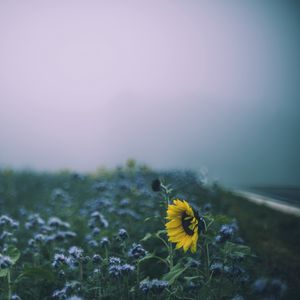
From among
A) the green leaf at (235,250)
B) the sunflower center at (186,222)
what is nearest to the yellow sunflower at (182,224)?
the sunflower center at (186,222)

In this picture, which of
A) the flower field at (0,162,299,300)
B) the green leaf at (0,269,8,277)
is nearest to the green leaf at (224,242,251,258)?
the flower field at (0,162,299,300)

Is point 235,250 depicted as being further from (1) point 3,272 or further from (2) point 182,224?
(1) point 3,272

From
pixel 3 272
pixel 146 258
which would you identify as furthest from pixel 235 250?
pixel 3 272

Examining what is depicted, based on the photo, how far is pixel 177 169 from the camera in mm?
5766

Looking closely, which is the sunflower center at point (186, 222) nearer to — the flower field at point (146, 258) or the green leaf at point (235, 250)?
the flower field at point (146, 258)

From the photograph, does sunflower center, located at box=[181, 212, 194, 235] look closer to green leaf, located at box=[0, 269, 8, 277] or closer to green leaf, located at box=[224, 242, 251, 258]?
green leaf, located at box=[224, 242, 251, 258]

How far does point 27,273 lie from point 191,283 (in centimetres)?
94

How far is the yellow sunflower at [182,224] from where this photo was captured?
213cm

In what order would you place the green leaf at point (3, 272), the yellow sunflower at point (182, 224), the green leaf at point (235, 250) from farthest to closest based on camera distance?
1. the green leaf at point (3, 272)
2. the green leaf at point (235, 250)
3. the yellow sunflower at point (182, 224)

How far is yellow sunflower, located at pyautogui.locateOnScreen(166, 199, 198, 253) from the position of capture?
2.13 meters

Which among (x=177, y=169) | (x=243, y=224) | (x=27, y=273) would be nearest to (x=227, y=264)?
(x=27, y=273)

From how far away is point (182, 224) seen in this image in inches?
87.8

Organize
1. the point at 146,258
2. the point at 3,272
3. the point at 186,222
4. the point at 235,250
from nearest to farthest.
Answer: the point at 186,222, the point at 235,250, the point at 3,272, the point at 146,258

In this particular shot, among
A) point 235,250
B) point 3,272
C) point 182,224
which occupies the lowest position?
point 3,272
